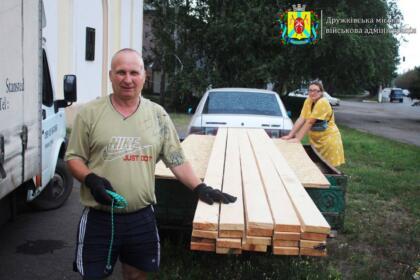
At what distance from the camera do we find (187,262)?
4.62m

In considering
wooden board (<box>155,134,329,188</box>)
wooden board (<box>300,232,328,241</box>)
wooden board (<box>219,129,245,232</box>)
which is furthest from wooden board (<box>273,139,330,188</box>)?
wooden board (<box>300,232,328,241</box>)

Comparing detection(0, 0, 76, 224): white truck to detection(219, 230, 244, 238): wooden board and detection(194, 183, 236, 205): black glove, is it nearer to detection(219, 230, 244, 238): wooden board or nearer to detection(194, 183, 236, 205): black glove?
detection(194, 183, 236, 205): black glove

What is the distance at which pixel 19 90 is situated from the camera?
4.11 m

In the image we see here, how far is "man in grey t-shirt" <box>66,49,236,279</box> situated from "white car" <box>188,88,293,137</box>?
5.40 meters

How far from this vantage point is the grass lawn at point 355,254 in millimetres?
4418

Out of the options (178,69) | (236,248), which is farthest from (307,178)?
(178,69)

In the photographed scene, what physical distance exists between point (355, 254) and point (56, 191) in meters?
4.01

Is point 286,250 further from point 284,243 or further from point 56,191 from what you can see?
point 56,191

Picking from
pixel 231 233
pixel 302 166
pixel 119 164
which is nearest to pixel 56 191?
pixel 302 166

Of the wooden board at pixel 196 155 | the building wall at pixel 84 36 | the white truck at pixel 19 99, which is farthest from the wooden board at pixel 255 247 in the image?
the building wall at pixel 84 36

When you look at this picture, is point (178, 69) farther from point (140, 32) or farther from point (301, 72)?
point (301, 72)

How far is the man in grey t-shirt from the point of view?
2.90 meters

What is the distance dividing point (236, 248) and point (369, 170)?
7.85m

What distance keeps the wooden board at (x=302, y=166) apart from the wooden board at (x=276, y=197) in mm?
269
